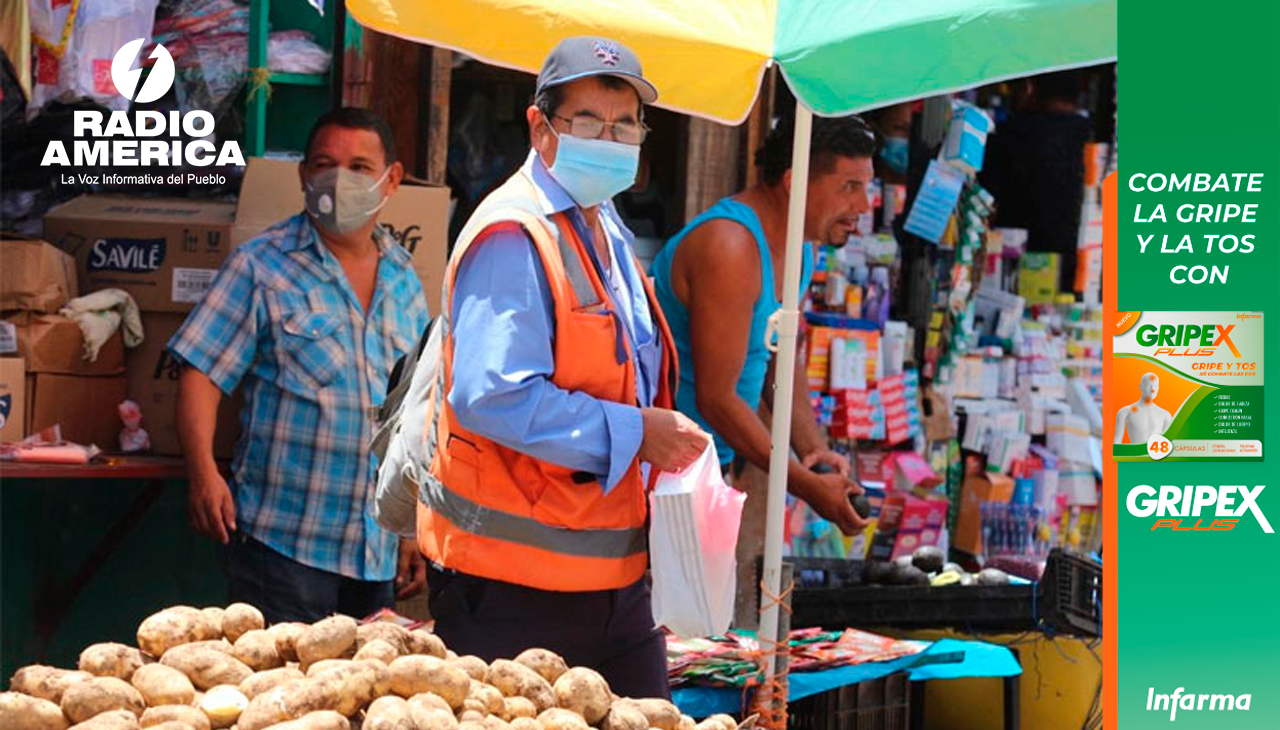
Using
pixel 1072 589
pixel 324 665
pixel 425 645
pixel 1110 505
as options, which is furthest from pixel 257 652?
pixel 1072 589

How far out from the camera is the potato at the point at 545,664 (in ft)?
10.4

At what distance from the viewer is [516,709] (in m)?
3.00

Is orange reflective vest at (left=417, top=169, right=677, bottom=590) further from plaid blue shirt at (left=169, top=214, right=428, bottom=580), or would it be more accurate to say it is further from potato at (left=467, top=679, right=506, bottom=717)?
plaid blue shirt at (left=169, top=214, right=428, bottom=580)

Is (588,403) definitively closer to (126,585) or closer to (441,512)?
(441,512)

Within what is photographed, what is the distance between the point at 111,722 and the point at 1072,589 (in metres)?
3.34

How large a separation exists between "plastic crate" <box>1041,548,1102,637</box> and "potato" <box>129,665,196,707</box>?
3074 millimetres

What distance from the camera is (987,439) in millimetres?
8414

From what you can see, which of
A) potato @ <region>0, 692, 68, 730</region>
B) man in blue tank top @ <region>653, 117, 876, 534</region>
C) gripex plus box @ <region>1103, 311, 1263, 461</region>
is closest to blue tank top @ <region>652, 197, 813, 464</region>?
man in blue tank top @ <region>653, 117, 876, 534</region>

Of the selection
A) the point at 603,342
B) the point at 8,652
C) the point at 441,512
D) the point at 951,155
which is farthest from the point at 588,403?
the point at 951,155

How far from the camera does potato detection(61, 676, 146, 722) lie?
2.72m

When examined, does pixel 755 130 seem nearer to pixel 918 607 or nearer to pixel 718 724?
pixel 918 607

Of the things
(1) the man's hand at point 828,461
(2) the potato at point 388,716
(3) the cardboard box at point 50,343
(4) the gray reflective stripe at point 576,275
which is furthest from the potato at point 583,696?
(3) the cardboard box at point 50,343

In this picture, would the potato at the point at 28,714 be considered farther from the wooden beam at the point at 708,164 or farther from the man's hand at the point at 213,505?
the wooden beam at the point at 708,164

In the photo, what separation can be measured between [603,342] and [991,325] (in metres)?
5.30
